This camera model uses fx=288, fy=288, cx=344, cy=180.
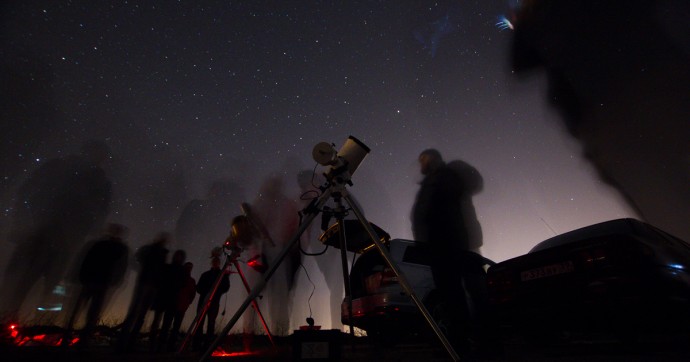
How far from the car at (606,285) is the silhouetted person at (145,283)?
18.0ft

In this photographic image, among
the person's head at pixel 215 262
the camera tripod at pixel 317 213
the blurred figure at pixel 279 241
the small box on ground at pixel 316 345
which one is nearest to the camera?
the camera tripod at pixel 317 213

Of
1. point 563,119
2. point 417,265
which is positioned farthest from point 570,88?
point 417,265

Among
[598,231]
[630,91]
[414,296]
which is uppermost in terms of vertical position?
[630,91]

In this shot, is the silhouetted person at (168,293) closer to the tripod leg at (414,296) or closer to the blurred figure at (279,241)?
the blurred figure at (279,241)

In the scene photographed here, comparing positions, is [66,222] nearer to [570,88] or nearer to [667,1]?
[570,88]

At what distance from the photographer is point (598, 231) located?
153 inches

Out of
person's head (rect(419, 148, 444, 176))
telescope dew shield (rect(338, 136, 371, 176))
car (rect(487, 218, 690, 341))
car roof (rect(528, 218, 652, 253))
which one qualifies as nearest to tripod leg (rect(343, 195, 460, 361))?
telescope dew shield (rect(338, 136, 371, 176))

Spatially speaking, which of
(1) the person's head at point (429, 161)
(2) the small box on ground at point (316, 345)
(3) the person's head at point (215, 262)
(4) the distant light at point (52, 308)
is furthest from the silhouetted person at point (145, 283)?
(1) the person's head at point (429, 161)

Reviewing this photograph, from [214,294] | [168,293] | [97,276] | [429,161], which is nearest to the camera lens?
[429,161]

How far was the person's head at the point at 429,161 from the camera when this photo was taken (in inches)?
168

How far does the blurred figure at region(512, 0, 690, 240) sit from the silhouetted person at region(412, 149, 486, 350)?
6.36m

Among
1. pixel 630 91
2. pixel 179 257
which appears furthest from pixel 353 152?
pixel 630 91

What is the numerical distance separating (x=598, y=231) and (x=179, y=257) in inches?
279

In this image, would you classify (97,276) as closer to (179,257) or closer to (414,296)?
(179,257)
